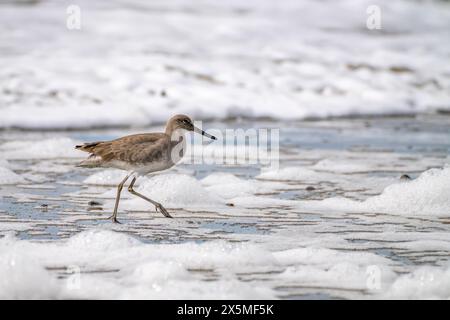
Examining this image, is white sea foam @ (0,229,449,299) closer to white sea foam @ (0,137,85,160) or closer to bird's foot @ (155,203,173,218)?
bird's foot @ (155,203,173,218)

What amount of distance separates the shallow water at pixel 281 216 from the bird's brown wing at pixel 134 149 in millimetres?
461

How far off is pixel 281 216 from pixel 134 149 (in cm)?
137

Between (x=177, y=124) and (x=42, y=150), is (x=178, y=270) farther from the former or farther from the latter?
(x=42, y=150)

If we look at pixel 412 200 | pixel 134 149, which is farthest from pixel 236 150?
A: pixel 412 200

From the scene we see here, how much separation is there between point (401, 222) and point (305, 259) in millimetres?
1568

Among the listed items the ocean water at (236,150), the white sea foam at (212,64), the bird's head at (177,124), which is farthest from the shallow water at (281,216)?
the white sea foam at (212,64)

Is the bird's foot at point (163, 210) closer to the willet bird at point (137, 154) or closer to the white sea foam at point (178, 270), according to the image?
the willet bird at point (137, 154)

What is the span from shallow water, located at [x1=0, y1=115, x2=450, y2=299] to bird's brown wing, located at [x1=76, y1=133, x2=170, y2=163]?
46cm

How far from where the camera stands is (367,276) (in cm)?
550

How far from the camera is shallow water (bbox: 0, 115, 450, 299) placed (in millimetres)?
5773

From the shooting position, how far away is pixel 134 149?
776cm

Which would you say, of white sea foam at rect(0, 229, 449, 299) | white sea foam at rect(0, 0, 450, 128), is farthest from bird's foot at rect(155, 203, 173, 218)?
white sea foam at rect(0, 0, 450, 128)
